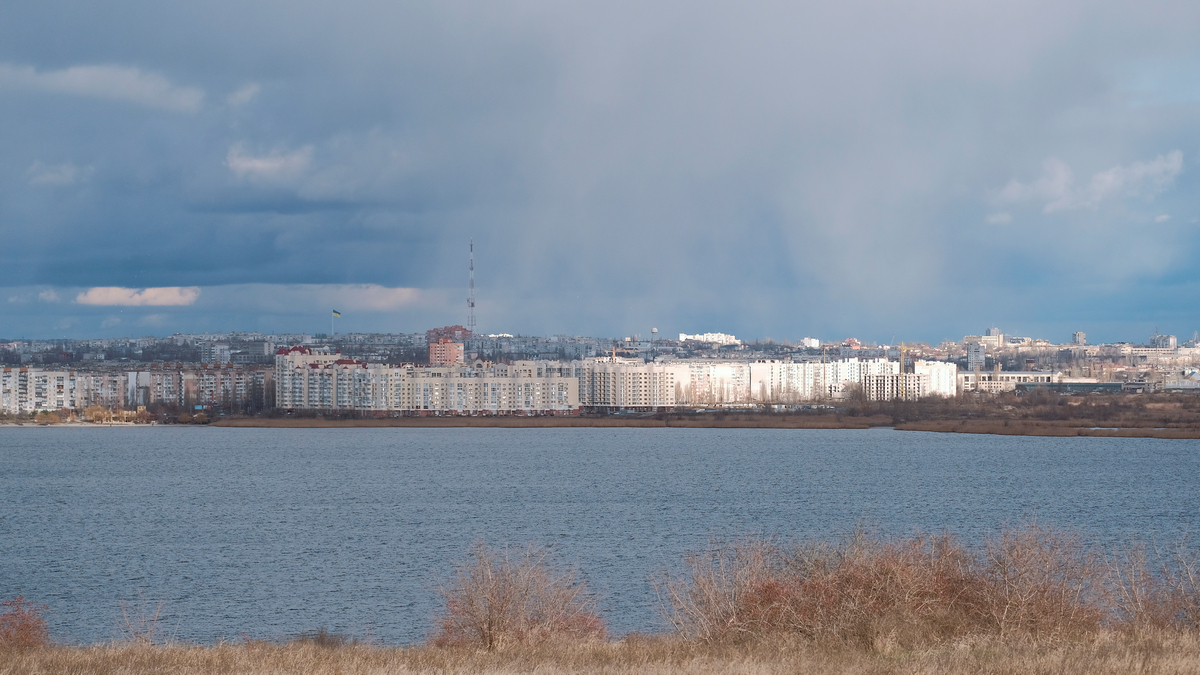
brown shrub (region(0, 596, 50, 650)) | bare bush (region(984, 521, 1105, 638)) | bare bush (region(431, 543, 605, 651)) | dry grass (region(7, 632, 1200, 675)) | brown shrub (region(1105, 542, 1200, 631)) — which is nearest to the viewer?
dry grass (region(7, 632, 1200, 675))

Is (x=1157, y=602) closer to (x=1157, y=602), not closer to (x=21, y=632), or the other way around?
(x=1157, y=602)

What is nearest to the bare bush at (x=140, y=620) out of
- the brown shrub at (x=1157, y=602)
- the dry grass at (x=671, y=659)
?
the dry grass at (x=671, y=659)

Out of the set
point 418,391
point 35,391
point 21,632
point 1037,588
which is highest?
point 35,391

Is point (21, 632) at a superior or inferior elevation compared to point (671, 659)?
inferior

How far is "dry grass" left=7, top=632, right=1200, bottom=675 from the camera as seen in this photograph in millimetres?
9852

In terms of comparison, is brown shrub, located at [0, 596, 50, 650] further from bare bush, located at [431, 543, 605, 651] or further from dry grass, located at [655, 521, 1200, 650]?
dry grass, located at [655, 521, 1200, 650]

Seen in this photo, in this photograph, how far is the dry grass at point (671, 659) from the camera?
32.3ft

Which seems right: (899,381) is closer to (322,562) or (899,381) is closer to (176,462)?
(176,462)

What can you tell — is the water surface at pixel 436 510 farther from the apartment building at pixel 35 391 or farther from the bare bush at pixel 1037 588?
the apartment building at pixel 35 391

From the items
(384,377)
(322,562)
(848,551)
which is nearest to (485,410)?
(384,377)

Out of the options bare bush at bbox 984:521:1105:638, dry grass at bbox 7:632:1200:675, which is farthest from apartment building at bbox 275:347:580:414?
dry grass at bbox 7:632:1200:675

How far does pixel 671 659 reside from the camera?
11.0 m

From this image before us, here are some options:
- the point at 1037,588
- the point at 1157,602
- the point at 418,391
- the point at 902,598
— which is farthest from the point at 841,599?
the point at 418,391

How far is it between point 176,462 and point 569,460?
68.6 ft
